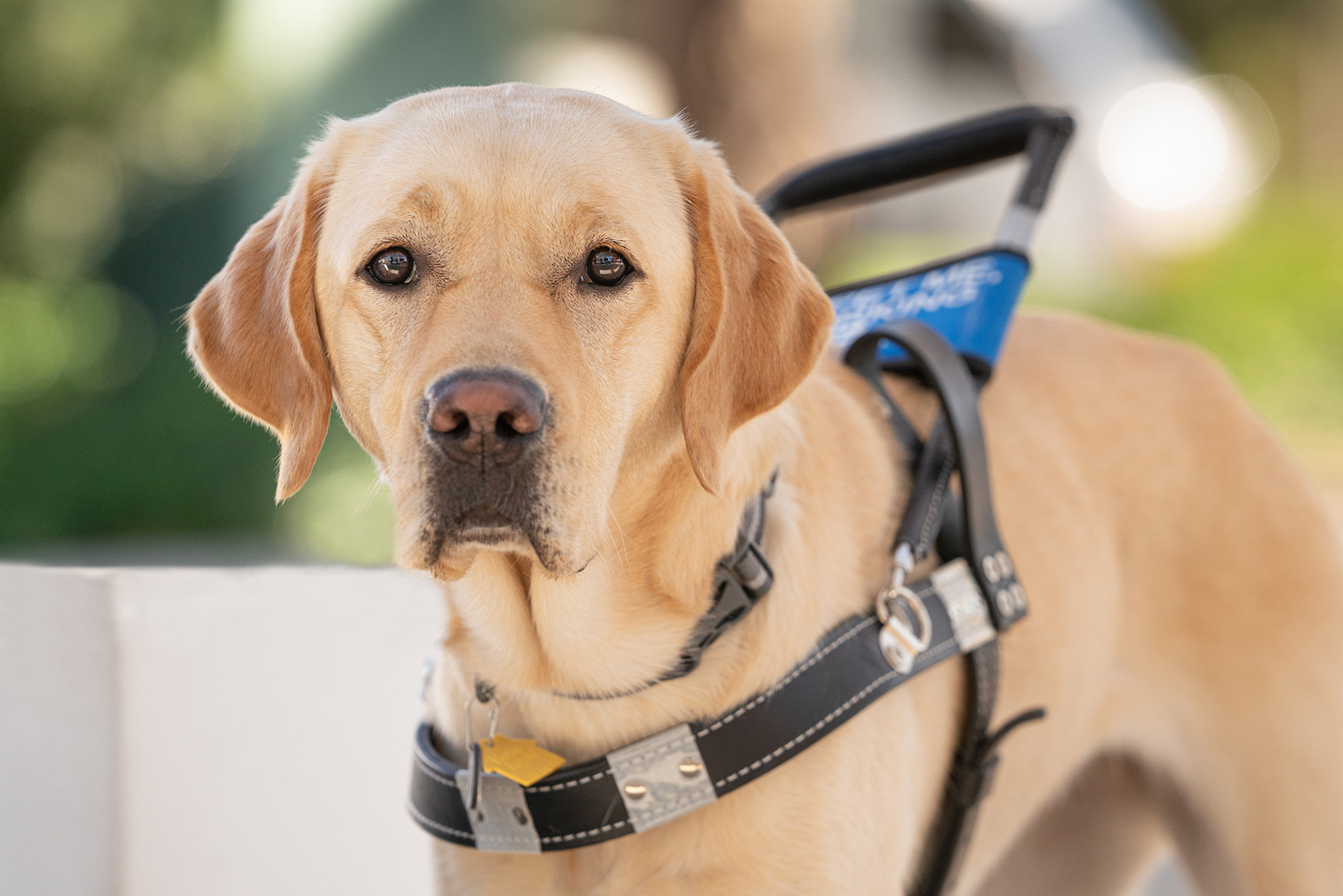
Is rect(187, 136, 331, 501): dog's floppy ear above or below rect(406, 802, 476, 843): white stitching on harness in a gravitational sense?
above

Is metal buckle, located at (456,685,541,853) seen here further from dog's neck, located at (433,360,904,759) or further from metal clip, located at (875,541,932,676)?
metal clip, located at (875,541,932,676)

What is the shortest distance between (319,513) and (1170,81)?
11.6 m

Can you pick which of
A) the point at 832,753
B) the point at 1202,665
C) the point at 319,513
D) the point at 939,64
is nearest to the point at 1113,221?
the point at 939,64

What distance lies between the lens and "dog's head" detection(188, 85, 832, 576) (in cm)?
170

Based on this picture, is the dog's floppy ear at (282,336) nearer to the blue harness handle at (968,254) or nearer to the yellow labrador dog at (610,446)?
the yellow labrador dog at (610,446)

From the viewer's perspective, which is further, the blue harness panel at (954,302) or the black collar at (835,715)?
the blue harness panel at (954,302)

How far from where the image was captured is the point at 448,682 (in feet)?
6.89

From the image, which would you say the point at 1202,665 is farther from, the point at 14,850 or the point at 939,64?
the point at 939,64

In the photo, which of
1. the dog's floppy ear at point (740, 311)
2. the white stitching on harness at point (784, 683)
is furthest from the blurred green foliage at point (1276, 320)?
the white stitching on harness at point (784, 683)

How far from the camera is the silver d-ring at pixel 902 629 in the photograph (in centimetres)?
198

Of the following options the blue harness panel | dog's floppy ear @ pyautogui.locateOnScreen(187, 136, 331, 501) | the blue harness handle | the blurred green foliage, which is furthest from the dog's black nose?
the blurred green foliage

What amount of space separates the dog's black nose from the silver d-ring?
2.24ft

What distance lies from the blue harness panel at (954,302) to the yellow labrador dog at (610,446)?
226 millimetres

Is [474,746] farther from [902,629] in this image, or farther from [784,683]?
[902,629]
